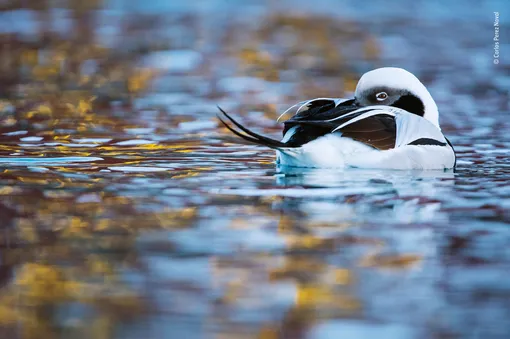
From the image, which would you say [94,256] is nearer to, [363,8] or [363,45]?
[363,45]

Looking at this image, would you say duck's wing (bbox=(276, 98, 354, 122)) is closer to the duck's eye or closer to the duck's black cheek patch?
the duck's eye

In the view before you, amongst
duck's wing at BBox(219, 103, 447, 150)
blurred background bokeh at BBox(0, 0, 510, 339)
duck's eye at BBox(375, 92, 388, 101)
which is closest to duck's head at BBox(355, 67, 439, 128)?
duck's eye at BBox(375, 92, 388, 101)

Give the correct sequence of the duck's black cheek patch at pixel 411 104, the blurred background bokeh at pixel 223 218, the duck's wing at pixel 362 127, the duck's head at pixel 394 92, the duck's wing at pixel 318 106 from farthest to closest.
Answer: the duck's black cheek patch at pixel 411 104 < the duck's head at pixel 394 92 < the duck's wing at pixel 318 106 < the duck's wing at pixel 362 127 < the blurred background bokeh at pixel 223 218

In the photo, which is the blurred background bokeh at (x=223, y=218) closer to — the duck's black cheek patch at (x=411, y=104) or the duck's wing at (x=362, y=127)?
the duck's wing at (x=362, y=127)

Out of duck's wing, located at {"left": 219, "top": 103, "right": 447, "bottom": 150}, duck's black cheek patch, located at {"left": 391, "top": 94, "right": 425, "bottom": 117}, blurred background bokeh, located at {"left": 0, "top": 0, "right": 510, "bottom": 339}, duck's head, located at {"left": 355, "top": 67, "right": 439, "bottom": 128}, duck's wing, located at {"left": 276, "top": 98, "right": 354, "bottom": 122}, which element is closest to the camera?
blurred background bokeh, located at {"left": 0, "top": 0, "right": 510, "bottom": 339}

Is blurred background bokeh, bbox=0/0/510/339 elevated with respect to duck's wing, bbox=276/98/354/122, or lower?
lower

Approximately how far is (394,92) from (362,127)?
820 mm

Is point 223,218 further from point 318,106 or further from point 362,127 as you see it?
point 318,106

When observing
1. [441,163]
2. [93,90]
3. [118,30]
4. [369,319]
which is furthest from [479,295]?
[118,30]

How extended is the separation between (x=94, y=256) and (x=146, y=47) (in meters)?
12.0

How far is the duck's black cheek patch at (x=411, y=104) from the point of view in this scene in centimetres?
819

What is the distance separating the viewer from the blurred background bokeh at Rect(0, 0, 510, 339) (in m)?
4.26

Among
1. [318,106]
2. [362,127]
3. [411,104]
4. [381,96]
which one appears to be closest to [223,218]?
[362,127]

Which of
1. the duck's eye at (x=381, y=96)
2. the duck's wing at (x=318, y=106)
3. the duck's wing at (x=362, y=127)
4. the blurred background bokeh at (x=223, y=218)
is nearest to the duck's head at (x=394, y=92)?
the duck's eye at (x=381, y=96)
